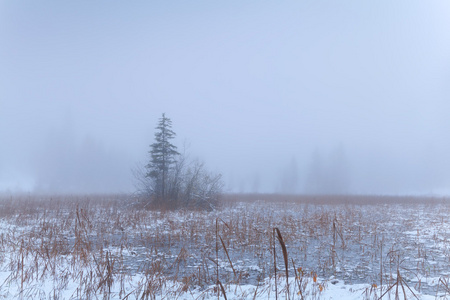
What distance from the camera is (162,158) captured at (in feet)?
78.3

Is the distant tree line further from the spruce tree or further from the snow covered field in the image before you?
the snow covered field

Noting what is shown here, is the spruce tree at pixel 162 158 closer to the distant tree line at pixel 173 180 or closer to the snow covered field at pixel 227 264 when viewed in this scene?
the distant tree line at pixel 173 180

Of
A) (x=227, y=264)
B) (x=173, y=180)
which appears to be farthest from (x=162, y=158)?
(x=227, y=264)

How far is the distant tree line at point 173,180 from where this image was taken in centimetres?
2208

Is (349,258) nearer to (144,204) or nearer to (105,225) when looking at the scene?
(105,225)

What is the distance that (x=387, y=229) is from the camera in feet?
40.9

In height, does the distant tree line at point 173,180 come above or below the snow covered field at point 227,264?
above

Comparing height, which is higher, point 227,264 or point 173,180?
point 173,180

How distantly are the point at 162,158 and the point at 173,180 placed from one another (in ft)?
6.48

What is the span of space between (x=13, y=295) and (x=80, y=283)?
88cm

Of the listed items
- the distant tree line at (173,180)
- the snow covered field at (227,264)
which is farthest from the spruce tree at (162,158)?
the snow covered field at (227,264)

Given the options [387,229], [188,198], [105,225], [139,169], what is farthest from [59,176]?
[387,229]

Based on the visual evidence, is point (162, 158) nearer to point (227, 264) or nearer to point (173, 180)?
point (173, 180)

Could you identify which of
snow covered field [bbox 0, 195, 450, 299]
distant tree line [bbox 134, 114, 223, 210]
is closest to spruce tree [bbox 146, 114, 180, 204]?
distant tree line [bbox 134, 114, 223, 210]
